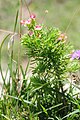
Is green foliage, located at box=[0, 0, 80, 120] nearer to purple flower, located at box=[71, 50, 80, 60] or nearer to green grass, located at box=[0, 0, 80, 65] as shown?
purple flower, located at box=[71, 50, 80, 60]

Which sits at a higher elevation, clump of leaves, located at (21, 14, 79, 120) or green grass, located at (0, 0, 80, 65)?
green grass, located at (0, 0, 80, 65)

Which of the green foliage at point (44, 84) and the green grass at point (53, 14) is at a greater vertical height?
the green grass at point (53, 14)

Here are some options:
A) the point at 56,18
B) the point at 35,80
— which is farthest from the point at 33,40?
the point at 56,18

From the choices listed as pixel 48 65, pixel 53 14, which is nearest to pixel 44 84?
pixel 48 65

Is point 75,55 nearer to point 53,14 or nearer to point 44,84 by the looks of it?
point 44,84

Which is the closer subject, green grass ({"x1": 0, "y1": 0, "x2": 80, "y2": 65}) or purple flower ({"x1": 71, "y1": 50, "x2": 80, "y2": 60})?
purple flower ({"x1": 71, "y1": 50, "x2": 80, "y2": 60})

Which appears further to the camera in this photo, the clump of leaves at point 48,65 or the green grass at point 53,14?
the green grass at point 53,14

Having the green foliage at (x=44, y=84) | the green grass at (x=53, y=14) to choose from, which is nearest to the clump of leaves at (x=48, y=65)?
the green foliage at (x=44, y=84)

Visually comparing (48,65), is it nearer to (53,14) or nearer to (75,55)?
(75,55)

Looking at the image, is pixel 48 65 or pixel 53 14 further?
pixel 53 14

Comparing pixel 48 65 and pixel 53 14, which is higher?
pixel 53 14

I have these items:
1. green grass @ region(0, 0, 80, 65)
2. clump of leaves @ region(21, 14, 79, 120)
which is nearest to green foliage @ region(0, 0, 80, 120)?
clump of leaves @ region(21, 14, 79, 120)

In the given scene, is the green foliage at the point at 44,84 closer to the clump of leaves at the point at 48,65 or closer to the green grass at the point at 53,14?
the clump of leaves at the point at 48,65

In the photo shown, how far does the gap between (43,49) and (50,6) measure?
10.7 ft
